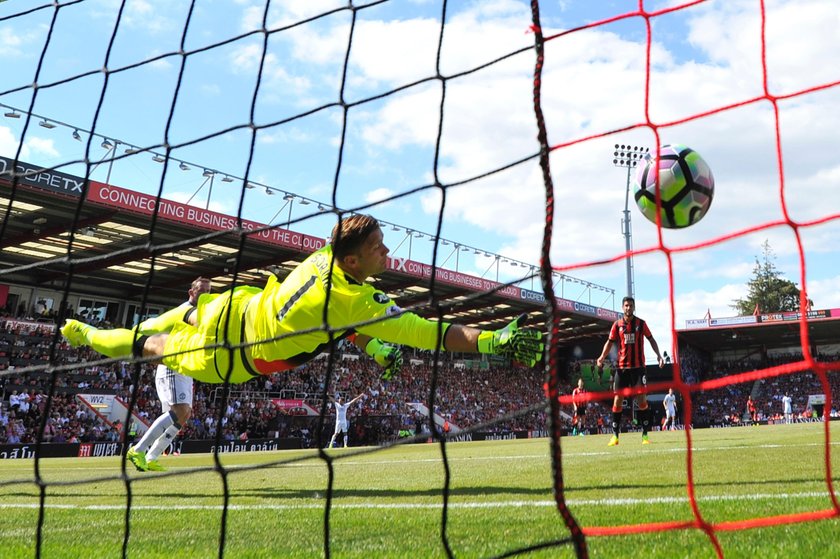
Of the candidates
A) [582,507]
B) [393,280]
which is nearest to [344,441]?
[393,280]

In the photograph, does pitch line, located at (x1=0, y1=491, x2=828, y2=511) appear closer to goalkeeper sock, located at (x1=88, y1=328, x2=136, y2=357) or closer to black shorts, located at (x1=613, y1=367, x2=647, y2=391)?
goalkeeper sock, located at (x1=88, y1=328, x2=136, y2=357)

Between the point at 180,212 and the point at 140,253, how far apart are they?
152 centimetres

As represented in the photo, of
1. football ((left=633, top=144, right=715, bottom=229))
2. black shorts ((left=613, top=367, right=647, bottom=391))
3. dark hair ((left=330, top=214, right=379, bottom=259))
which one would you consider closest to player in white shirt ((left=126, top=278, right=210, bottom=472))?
dark hair ((left=330, top=214, right=379, bottom=259))

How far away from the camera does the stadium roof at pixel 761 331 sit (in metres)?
35.0

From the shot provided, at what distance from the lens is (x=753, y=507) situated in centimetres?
289

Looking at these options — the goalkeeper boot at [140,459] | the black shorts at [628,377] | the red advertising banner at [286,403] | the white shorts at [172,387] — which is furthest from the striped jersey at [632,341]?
the red advertising banner at [286,403]

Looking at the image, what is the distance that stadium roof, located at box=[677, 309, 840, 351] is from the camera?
35044mm

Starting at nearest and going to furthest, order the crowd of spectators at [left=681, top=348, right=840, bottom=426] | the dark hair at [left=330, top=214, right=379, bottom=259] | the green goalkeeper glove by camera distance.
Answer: the green goalkeeper glove < the dark hair at [left=330, top=214, right=379, bottom=259] < the crowd of spectators at [left=681, top=348, right=840, bottom=426]

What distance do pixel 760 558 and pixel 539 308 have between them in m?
28.8

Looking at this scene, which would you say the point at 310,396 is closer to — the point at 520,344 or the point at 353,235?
the point at 353,235

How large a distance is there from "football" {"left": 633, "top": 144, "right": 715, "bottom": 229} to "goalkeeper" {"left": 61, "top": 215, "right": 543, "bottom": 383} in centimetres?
185

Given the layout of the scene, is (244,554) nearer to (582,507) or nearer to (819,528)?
(582,507)

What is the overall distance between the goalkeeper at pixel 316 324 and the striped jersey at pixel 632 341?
5186mm

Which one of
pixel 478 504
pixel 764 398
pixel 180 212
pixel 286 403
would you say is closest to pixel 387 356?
pixel 478 504
